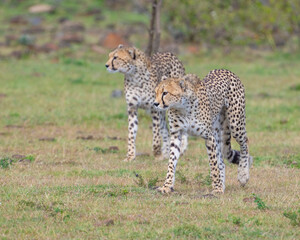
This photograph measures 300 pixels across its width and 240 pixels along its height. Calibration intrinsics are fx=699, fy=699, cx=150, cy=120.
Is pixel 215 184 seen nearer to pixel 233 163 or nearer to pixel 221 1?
pixel 233 163

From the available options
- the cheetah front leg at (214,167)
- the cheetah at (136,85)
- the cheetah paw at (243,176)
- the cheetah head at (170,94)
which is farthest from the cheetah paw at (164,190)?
the cheetah at (136,85)

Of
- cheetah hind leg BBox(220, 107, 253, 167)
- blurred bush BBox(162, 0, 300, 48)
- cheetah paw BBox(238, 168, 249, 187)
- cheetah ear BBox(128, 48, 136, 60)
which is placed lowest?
cheetah paw BBox(238, 168, 249, 187)

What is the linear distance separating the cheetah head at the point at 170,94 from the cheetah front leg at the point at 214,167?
0.59 metres

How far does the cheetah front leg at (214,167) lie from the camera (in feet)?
25.6

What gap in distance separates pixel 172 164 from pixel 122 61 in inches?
108

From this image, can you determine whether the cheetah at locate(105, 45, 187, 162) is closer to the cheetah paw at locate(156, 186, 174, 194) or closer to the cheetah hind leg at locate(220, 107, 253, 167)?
the cheetah hind leg at locate(220, 107, 253, 167)

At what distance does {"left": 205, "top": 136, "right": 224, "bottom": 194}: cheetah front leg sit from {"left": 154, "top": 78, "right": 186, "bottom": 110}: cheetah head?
0.59 m

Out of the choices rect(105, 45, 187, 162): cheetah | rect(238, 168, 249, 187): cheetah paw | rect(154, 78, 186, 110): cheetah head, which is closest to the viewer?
rect(154, 78, 186, 110): cheetah head

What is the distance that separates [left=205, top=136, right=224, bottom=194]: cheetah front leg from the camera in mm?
7801

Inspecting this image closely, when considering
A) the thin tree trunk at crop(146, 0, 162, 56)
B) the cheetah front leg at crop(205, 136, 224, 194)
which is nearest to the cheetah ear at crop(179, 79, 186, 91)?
the cheetah front leg at crop(205, 136, 224, 194)

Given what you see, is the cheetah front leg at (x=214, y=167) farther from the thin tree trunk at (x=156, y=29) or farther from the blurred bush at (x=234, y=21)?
the blurred bush at (x=234, y=21)

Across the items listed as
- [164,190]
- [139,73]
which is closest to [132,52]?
[139,73]

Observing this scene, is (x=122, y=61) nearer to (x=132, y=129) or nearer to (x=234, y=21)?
(x=132, y=129)

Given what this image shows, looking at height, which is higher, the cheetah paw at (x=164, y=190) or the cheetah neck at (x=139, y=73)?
the cheetah neck at (x=139, y=73)
